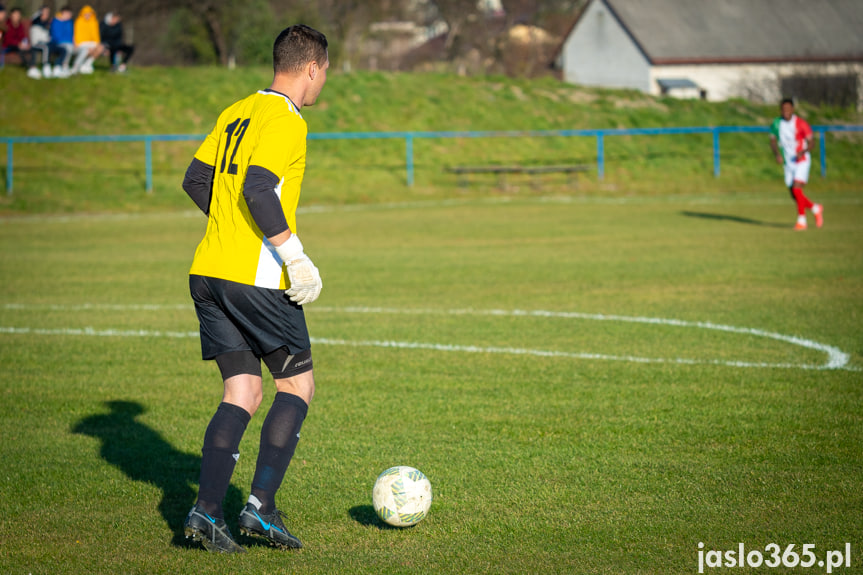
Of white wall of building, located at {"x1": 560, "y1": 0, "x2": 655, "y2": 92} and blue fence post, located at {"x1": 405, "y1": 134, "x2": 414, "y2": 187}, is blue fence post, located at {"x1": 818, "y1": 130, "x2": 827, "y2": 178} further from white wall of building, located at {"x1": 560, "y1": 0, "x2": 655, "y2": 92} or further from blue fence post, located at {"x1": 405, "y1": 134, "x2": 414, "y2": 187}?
white wall of building, located at {"x1": 560, "y1": 0, "x2": 655, "y2": 92}

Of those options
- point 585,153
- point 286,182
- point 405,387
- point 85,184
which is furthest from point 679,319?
point 585,153

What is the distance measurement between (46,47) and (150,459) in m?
27.8

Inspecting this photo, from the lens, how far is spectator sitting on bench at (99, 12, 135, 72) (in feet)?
96.1

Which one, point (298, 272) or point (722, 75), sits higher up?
point (722, 75)

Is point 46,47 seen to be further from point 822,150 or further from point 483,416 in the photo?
point 483,416

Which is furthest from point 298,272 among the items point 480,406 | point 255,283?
point 480,406

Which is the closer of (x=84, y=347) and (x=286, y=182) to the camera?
(x=286, y=182)

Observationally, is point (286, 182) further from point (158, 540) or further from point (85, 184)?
point (85, 184)

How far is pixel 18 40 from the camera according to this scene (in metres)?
29.5

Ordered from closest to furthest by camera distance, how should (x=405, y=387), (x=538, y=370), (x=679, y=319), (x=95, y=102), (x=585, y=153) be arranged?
(x=405, y=387)
(x=538, y=370)
(x=679, y=319)
(x=95, y=102)
(x=585, y=153)

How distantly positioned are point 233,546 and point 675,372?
4343 millimetres

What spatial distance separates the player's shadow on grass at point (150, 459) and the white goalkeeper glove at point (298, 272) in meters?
1.28

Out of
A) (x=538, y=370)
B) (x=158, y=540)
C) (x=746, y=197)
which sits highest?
(x=746, y=197)

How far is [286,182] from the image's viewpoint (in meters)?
3.81
